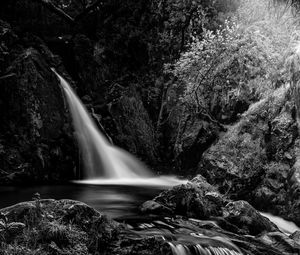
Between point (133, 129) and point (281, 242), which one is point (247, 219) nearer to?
point (281, 242)

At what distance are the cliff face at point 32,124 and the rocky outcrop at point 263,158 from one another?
482cm

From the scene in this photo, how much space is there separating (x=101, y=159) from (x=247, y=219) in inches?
296

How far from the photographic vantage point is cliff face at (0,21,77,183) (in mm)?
12350

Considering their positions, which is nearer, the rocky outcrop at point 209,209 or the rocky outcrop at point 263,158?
the rocky outcrop at point 209,209

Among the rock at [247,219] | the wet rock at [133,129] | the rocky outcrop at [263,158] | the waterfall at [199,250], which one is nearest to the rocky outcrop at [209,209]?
the rock at [247,219]

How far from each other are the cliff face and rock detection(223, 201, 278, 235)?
6.79 meters

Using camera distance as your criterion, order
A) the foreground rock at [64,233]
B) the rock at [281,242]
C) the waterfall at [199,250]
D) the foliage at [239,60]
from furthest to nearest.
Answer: the foliage at [239,60] < the rock at [281,242] < the waterfall at [199,250] < the foreground rock at [64,233]

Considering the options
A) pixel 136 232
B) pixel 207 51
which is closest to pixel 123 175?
pixel 207 51

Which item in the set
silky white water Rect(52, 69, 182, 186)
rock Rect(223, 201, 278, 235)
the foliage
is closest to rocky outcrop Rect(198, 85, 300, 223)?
the foliage

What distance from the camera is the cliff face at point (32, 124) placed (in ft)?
40.5

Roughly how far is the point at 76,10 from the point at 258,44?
8829mm

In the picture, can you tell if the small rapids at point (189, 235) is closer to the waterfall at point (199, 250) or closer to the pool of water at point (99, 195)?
the waterfall at point (199, 250)

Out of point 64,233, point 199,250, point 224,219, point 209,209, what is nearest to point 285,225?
point 224,219

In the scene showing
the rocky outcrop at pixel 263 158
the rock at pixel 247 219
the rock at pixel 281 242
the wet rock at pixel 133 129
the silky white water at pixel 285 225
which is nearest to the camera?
the rock at pixel 281 242
